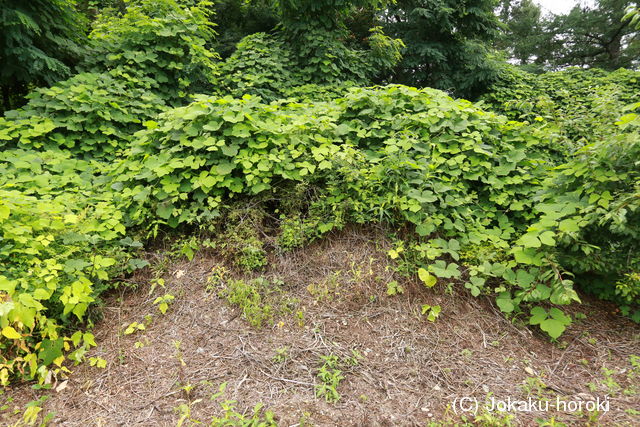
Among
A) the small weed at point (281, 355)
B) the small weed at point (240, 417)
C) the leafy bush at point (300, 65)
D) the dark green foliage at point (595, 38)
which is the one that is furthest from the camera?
the dark green foliage at point (595, 38)

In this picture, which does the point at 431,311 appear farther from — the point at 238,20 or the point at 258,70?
the point at 238,20

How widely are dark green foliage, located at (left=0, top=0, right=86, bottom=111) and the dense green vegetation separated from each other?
1.8 inches

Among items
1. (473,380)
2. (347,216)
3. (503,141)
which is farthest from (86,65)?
(473,380)

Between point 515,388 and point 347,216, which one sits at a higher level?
point 347,216

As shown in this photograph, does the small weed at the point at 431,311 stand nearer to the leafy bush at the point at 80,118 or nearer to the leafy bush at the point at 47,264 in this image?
the leafy bush at the point at 47,264

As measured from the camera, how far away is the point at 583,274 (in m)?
3.16

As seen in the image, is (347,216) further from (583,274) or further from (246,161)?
(583,274)

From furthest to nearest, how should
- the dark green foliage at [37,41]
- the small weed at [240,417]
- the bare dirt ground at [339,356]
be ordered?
the dark green foliage at [37,41]
the bare dirt ground at [339,356]
the small weed at [240,417]

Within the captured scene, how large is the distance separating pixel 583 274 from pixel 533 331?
96 cm

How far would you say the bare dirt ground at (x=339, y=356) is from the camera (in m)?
2.08

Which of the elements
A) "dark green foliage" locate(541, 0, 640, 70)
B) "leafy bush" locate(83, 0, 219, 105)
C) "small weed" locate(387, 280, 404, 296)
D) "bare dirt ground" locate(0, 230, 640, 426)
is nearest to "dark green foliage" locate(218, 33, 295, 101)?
"leafy bush" locate(83, 0, 219, 105)

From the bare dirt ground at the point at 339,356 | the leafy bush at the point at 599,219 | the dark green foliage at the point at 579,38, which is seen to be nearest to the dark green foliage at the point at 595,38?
the dark green foliage at the point at 579,38

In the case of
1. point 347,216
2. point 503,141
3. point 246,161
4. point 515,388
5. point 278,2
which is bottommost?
point 515,388

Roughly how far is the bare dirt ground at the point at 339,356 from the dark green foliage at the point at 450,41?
23.4ft
